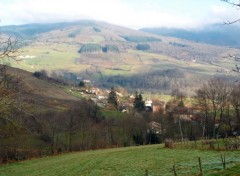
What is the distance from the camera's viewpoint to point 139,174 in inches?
1286

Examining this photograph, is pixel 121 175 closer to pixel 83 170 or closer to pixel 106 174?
pixel 106 174

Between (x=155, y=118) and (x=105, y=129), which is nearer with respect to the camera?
(x=105, y=129)

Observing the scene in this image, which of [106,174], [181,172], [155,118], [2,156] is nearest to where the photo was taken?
[181,172]

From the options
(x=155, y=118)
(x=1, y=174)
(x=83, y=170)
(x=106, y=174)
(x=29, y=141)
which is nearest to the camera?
(x=106, y=174)

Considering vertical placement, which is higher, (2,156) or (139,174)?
(139,174)

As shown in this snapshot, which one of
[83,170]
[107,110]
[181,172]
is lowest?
[107,110]

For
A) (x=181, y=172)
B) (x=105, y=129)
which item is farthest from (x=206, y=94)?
(x=181, y=172)

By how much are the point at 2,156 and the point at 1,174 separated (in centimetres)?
2408

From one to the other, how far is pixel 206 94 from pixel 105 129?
31.6 meters

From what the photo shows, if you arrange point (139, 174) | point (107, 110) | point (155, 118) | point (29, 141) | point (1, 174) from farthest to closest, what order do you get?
1. point (107, 110)
2. point (155, 118)
3. point (29, 141)
4. point (1, 174)
5. point (139, 174)

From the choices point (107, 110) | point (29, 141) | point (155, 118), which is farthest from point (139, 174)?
point (107, 110)

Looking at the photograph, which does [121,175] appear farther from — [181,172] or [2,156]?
[2,156]

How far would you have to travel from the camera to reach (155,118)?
402ft

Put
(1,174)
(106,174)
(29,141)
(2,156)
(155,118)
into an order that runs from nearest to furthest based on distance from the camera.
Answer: (106,174)
(1,174)
(2,156)
(29,141)
(155,118)
